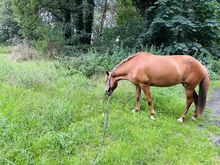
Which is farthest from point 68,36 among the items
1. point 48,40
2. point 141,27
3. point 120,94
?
point 120,94

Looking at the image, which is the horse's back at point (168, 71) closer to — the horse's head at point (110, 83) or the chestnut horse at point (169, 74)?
the chestnut horse at point (169, 74)

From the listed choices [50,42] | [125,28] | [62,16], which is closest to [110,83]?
[50,42]

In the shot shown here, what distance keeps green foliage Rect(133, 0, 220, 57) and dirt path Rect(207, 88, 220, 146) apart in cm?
288

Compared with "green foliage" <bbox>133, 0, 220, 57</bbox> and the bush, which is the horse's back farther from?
the bush

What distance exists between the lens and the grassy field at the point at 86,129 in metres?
3.91

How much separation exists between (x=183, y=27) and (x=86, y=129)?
26.2ft

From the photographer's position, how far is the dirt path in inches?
202

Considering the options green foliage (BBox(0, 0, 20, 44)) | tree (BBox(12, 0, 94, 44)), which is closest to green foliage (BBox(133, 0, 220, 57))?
tree (BBox(12, 0, 94, 44))

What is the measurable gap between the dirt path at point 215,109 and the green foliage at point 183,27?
288 centimetres

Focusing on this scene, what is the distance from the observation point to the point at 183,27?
11227 millimetres

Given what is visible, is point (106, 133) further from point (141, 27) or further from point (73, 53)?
point (141, 27)

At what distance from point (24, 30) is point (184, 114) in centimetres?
962

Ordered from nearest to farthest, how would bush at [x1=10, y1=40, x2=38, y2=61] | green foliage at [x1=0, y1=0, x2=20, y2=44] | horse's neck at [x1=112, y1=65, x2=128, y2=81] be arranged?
horse's neck at [x1=112, y1=65, x2=128, y2=81] → bush at [x1=10, y1=40, x2=38, y2=61] → green foliage at [x1=0, y1=0, x2=20, y2=44]

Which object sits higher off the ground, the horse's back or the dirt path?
the horse's back
